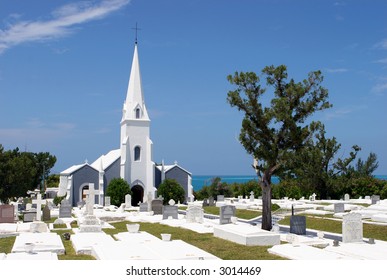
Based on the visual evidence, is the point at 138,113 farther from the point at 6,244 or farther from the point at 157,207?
the point at 6,244

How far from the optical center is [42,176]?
211ft

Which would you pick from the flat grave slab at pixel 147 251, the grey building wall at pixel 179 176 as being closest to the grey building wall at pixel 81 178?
the grey building wall at pixel 179 176

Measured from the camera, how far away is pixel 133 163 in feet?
153

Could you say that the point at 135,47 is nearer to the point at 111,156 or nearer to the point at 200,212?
the point at 111,156

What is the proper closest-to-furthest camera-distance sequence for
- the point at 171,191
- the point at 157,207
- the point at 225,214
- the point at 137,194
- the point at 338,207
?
the point at 225,214 < the point at 338,207 < the point at 157,207 < the point at 171,191 < the point at 137,194

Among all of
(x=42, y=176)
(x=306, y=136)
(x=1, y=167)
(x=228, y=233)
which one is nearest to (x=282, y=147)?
(x=306, y=136)

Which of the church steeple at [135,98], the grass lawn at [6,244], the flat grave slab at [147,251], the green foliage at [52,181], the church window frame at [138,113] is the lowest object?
the grass lawn at [6,244]

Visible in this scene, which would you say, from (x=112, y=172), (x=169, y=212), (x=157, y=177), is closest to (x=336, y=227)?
(x=169, y=212)

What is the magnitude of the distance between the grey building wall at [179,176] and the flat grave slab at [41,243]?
3067 centimetres

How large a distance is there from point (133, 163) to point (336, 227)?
27521 millimetres

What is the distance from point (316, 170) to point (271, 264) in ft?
106

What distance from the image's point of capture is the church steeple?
46.8m

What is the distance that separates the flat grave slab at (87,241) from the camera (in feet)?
48.1

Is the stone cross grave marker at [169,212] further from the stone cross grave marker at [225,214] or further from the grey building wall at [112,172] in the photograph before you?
the grey building wall at [112,172]
